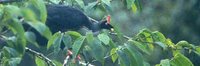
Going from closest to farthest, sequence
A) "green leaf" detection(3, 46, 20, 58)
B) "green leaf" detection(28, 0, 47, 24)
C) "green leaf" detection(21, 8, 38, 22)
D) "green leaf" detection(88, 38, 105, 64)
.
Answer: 1. "green leaf" detection(21, 8, 38, 22)
2. "green leaf" detection(28, 0, 47, 24)
3. "green leaf" detection(3, 46, 20, 58)
4. "green leaf" detection(88, 38, 105, 64)

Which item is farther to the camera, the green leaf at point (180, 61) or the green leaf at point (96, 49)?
the green leaf at point (180, 61)

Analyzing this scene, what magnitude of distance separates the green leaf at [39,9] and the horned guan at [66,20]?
3.30 feet

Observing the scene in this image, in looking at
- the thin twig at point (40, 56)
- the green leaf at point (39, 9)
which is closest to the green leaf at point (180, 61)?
the thin twig at point (40, 56)

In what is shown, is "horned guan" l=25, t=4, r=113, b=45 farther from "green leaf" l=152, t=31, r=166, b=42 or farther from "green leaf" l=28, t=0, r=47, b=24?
"green leaf" l=28, t=0, r=47, b=24

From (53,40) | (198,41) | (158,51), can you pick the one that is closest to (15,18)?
(53,40)

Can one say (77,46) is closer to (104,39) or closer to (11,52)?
(104,39)

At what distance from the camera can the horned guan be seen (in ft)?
9.20

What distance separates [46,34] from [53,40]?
0.76 metres

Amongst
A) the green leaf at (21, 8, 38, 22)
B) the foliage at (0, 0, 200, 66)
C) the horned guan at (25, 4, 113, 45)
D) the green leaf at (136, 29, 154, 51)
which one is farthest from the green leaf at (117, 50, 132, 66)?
the green leaf at (21, 8, 38, 22)

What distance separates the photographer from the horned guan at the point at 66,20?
2.80m

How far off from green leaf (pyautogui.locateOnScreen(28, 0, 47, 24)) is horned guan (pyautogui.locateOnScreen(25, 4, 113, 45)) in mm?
1006

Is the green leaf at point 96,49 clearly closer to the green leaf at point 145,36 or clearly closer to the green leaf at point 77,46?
the green leaf at point 77,46

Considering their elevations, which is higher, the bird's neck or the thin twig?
the bird's neck

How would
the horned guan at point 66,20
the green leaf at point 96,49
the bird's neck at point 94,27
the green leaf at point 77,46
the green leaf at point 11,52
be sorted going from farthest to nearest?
1. the bird's neck at point 94,27
2. the horned guan at point 66,20
3. the green leaf at point 77,46
4. the green leaf at point 96,49
5. the green leaf at point 11,52
